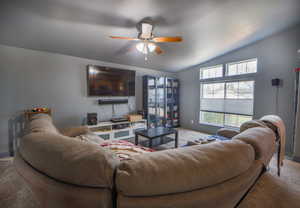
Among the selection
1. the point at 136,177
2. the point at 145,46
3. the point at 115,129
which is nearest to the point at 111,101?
the point at 115,129

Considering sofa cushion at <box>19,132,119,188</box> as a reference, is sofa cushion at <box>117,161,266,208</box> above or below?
below

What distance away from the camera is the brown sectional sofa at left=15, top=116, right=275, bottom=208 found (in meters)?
0.51

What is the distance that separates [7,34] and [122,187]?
330 centimetres

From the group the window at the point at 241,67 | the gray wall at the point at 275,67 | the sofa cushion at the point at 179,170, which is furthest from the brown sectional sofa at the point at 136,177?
the window at the point at 241,67

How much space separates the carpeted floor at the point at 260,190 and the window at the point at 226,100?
1.54m

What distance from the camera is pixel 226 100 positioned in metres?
4.11

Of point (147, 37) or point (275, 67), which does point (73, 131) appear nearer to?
point (147, 37)

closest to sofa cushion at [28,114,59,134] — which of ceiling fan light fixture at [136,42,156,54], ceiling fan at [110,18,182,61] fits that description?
ceiling fan at [110,18,182,61]

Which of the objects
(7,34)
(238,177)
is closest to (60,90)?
(7,34)

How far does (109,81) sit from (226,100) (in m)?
3.56

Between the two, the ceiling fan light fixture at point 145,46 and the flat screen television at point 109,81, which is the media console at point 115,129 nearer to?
the flat screen television at point 109,81

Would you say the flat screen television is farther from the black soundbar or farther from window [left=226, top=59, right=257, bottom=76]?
window [left=226, top=59, right=257, bottom=76]

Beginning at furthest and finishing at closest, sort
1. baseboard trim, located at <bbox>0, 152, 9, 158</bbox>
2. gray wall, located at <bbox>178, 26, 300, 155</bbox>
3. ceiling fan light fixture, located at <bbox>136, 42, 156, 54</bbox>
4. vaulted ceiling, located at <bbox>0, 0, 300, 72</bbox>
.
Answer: gray wall, located at <bbox>178, 26, 300, 155</bbox> < baseboard trim, located at <bbox>0, 152, 9, 158</bbox> < ceiling fan light fixture, located at <bbox>136, 42, 156, 54</bbox> < vaulted ceiling, located at <bbox>0, 0, 300, 72</bbox>

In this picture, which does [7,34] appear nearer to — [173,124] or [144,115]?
[144,115]
